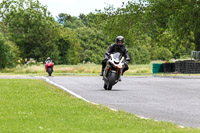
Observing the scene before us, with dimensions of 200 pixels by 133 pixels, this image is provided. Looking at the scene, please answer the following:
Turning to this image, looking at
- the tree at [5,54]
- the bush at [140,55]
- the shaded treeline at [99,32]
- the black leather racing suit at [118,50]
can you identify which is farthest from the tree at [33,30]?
the black leather racing suit at [118,50]

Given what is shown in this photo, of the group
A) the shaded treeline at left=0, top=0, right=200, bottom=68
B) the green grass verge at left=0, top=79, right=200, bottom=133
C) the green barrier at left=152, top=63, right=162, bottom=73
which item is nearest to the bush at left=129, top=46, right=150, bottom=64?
the shaded treeline at left=0, top=0, right=200, bottom=68

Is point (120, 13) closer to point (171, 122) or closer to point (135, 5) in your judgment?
point (135, 5)

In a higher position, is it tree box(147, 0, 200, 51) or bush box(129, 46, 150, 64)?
tree box(147, 0, 200, 51)

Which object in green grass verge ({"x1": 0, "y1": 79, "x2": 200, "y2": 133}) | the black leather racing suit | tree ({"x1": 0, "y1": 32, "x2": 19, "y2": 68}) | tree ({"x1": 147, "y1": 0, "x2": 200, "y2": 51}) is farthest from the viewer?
tree ({"x1": 0, "y1": 32, "x2": 19, "y2": 68})

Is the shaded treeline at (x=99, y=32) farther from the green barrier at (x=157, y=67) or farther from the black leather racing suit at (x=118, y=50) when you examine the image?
the black leather racing suit at (x=118, y=50)

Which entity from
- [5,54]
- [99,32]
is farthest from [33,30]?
[99,32]

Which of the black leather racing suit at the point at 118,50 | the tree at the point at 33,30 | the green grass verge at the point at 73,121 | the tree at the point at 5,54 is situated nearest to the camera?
the green grass verge at the point at 73,121

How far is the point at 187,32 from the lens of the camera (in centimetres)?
4666

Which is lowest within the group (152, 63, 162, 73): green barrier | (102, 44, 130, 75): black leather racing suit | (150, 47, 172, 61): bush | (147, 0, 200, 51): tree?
(152, 63, 162, 73): green barrier

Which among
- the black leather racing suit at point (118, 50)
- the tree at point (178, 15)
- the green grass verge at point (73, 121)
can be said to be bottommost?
the green grass verge at point (73, 121)

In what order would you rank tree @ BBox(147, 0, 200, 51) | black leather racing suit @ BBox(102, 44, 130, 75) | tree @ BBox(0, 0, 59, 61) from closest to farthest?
1. black leather racing suit @ BBox(102, 44, 130, 75)
2. tree @ BBox(147, 0, 200, 51)
3. tree @ BBox(0, 0, 59, 61)

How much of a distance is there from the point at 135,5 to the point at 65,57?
42.3m

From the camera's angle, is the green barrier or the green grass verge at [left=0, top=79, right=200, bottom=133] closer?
the green grass verge at [left=0, top=79, right=200, bottom=133]

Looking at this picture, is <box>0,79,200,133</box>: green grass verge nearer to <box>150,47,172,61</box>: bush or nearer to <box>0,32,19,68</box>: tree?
<box>0,32,19,68</box>: tree
